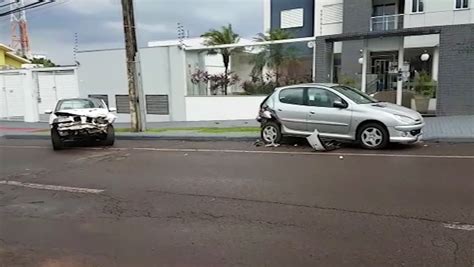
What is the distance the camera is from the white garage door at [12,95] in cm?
2493

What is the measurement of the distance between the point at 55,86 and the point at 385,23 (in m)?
21.4

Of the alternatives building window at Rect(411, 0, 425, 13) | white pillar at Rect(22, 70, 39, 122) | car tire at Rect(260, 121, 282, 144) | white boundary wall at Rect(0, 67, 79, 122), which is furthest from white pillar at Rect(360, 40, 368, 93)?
white pillar at Rect(22, 70, 39, 122)

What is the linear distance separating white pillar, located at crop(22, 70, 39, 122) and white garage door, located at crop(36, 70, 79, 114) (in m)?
0.31

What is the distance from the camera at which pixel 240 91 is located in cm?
1936

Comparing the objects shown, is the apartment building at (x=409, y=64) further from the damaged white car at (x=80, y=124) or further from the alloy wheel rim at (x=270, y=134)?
the damaged white car at (x=80, y=124)

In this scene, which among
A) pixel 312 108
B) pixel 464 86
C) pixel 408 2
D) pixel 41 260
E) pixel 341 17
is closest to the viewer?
pixel 41 260

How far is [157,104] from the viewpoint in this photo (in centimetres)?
2122

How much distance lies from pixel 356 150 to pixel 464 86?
7.19 meters

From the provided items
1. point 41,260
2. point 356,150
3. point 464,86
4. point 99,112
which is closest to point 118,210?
point 41,260

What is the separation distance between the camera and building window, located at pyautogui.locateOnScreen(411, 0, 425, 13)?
28.0 meters

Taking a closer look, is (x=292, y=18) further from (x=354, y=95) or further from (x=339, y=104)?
(x=339, y=104)

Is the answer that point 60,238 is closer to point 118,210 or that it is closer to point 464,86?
point 118,210

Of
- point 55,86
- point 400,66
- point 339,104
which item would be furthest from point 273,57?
point 55,86

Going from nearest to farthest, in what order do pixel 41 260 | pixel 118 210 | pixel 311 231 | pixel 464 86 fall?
pixel 41 260 < pixel 311 231 < pixel 118 210 < pixel 464 86
